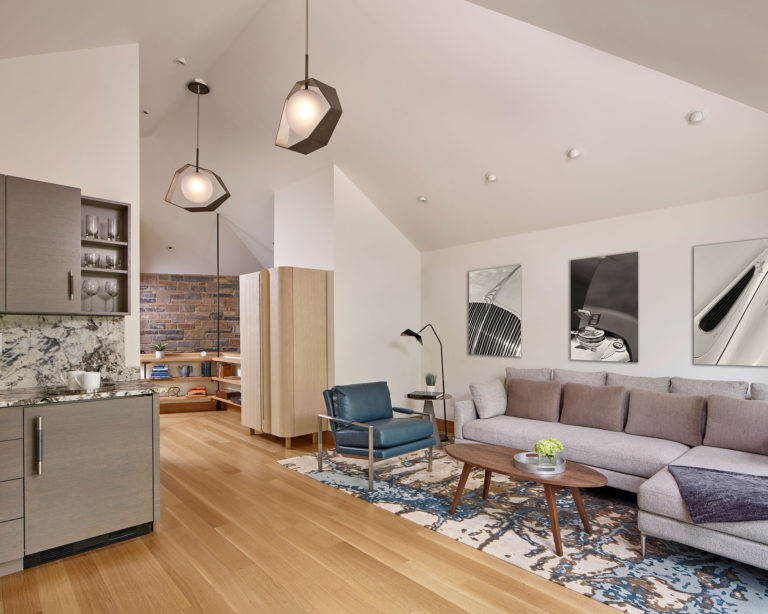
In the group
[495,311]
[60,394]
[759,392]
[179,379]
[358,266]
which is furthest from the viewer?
[179,379]

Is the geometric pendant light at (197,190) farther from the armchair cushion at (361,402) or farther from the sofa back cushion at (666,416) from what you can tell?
the sofa back cushion at (666,416)

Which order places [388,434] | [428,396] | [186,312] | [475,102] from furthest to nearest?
[186,312], [428,396], [475,102], [388,434]

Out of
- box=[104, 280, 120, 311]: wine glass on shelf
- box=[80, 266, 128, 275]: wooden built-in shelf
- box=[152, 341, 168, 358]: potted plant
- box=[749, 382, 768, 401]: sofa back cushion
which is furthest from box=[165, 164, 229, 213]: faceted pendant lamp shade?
box=[749, 382, 768, 401]: sofa back cushion

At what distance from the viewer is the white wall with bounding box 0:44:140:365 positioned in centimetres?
297

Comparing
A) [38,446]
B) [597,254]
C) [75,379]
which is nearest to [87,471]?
[38,446]

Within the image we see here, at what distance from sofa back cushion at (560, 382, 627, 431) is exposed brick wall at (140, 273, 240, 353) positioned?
249 inches

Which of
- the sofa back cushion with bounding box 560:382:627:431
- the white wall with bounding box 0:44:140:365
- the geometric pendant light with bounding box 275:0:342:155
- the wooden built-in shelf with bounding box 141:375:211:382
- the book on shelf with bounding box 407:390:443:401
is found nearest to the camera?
the geometric pendant light with bounding box 275:0:342:155

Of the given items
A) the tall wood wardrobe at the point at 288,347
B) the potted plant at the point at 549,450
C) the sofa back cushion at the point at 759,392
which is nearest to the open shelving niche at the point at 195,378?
the tall wood wardrobe at the point at 288,347

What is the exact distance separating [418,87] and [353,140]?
111 cm

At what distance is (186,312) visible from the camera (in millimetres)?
8281

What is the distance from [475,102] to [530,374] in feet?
9.22

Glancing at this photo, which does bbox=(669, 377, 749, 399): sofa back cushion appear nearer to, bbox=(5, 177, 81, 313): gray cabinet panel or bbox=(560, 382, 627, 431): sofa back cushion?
bbox=(560, 382, 627, 431): sofa back cushion

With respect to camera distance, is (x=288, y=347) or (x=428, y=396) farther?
(x=428, y=396)

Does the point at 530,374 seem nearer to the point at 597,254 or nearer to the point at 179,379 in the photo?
the point at 597,254
